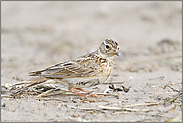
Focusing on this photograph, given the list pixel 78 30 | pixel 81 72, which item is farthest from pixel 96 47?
pixel 81 72

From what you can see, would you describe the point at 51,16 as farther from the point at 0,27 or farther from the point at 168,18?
the point at 168,18

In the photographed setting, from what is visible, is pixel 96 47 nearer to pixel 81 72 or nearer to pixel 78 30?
pixel 78 30

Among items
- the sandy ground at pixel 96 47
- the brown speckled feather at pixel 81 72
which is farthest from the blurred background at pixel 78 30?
the brown speckled feather at pixel 81 72

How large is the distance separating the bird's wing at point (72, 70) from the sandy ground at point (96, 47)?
20.2 inches

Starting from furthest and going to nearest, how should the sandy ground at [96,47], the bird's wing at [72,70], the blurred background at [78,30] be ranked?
the blurred background at [78,30]
the bird's wing at [72,70]
the sandy ground at [96,47]

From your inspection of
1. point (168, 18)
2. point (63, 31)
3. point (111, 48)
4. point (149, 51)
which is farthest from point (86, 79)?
point (168, 18)

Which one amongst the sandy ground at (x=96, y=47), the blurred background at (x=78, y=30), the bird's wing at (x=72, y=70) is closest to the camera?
the sandy ground at (x=96, y=47)

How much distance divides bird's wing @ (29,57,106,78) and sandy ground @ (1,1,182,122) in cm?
51

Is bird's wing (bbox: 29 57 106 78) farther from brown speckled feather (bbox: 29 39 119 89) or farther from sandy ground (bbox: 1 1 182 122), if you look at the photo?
sandy ground (bbox: 1 1 182 122)

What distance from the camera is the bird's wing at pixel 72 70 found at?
6.35 metres

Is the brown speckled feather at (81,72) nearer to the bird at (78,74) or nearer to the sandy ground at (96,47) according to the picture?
the bird at (78,74)

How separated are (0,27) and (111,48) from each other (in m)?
9.74

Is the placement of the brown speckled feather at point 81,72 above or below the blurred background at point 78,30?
below

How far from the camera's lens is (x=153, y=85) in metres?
7.29
